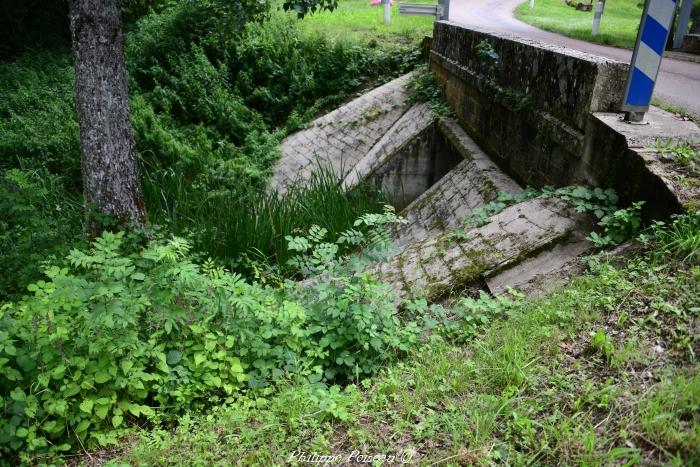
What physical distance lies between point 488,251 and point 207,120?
A: 7.44 m

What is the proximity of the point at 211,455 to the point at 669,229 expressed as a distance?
2.94 metres

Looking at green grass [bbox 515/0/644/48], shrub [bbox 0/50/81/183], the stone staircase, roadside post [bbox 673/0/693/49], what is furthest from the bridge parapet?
roadside post [bbox 673/0/693/49]

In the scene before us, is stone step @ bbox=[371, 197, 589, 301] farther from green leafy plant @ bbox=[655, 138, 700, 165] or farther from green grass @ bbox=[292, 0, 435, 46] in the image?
green grass @ bbox=[292, 0, 435, 46]

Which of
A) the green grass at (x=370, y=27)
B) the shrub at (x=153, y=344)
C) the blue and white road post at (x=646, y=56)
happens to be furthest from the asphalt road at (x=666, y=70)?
the shrub at (x=153, y=344)

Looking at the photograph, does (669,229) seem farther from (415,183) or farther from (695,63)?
(695,63)

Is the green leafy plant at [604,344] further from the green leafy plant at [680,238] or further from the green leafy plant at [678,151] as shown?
the green leafy plant at [678,151]

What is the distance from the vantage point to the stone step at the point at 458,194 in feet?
17.5

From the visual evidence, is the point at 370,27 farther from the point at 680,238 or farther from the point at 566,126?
the point at 680,238

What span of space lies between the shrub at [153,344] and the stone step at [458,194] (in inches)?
94.6

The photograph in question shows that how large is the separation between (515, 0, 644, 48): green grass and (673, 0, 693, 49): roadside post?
876mm

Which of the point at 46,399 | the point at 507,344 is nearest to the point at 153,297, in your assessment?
the point at 46,399

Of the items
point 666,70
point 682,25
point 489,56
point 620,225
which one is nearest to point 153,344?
point 620,225

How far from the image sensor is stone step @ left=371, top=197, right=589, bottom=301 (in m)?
3.68

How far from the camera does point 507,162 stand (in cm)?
556
